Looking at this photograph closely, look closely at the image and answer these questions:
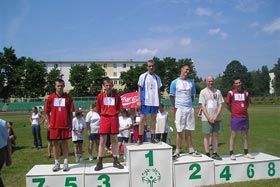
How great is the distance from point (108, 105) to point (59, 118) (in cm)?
103

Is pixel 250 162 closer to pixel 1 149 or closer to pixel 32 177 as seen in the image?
pixel 32 177

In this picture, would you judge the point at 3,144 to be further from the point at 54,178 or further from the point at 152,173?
the point at 152,173

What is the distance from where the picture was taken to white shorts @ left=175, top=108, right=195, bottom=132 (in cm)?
665

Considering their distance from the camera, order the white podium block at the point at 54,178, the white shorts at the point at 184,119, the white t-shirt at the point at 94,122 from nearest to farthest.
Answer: the white podium block at the point at 54,178 → the white shorts at the point at 184,119 → the white t-shirt at the point at 94,122

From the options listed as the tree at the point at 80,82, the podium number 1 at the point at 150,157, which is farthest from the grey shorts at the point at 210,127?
the tree at the point at 80,82

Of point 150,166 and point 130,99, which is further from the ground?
point 130,99

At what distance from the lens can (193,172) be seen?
6059 mm

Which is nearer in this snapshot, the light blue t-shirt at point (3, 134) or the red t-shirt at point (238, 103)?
the light blue t-shirt at point (3, 134)

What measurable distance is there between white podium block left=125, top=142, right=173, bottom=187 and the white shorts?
2.82ft

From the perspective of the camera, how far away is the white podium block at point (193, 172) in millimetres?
5984

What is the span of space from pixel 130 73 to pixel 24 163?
187ft

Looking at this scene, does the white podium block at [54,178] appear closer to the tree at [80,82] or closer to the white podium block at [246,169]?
the white podium block at [246,169]

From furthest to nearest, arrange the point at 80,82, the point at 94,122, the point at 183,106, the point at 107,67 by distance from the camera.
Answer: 1. the point at 107,67
2. the point at 80,82
3. the point at 94,122
4. the point at 183,106

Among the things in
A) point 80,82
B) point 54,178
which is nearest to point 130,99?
point 54,178
